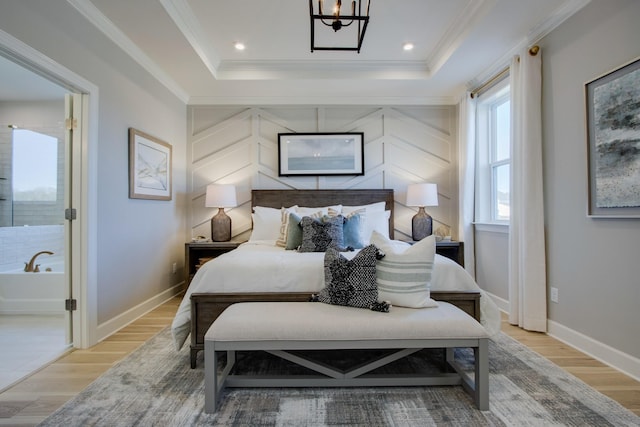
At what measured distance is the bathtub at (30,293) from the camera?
10.3ft

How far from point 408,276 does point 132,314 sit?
2660mm

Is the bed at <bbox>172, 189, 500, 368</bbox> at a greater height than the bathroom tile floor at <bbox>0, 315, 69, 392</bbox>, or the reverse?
the bed at <bbox>172, 189, 500, 368</bbox>

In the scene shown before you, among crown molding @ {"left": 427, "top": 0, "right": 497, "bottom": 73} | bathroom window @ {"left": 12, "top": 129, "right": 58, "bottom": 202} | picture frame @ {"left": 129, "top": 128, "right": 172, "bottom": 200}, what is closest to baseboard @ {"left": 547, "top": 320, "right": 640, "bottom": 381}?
crown molding @ {"left": 427, "top": 0, "right": 497, "bottom": 73}

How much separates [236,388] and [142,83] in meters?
3.01

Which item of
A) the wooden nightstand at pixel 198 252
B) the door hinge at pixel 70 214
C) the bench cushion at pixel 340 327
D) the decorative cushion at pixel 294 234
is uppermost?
the door hinge at pixel 70 214

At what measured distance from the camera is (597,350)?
6.99 ft

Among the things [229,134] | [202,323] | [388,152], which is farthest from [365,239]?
[229,134]

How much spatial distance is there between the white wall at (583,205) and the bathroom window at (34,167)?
567 cm

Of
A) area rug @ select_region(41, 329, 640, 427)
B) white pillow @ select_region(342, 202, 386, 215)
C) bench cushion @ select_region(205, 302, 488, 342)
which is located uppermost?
white pillow @ select_region(342, 202, 386, 215)

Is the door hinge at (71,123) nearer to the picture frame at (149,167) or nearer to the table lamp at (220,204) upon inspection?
the picture frame at (149,167)

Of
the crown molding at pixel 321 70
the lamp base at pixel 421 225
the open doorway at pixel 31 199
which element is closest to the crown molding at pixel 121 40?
the crown molding at pixel 321 70

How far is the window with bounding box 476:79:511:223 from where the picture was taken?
3393 millimetres

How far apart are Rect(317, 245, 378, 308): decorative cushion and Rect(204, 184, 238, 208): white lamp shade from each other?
7.37 feet

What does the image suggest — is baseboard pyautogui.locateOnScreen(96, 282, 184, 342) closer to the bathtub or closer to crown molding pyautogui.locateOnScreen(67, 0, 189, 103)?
the bathtub
